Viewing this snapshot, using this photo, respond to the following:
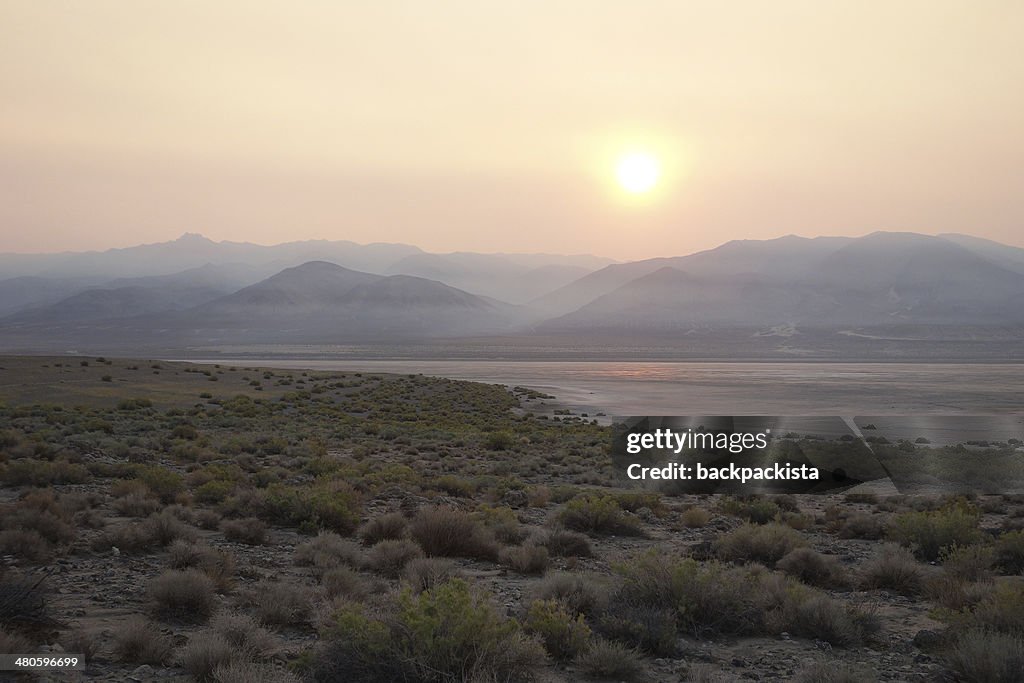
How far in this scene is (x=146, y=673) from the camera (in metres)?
6.16

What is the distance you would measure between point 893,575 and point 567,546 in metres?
Answer: 4.62

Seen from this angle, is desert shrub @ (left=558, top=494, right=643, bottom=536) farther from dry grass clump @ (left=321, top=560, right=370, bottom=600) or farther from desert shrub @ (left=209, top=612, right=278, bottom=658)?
desert shrub @ (left=209, top=612, right=278, bottom=658)

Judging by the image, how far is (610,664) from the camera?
6484 mm

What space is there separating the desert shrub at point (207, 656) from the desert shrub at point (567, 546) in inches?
233

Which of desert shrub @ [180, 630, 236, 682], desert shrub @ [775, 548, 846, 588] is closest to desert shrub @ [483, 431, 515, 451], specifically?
desert shrub @ [775, 548, 846, 588]

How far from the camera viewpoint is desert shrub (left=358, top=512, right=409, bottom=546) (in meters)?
11.4

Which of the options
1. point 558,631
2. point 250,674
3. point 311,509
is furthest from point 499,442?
point 250,674

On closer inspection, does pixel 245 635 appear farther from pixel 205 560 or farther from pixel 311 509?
pixel 311 509

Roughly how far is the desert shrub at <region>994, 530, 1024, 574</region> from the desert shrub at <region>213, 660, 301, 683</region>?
32.7 feet

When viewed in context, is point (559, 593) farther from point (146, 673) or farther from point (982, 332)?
point (982, 332)

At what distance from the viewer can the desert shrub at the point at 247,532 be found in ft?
36.3

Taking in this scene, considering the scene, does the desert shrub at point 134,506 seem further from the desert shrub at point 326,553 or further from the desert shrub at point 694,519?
the desert shrub at point 694,519

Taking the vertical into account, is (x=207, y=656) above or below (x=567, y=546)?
above

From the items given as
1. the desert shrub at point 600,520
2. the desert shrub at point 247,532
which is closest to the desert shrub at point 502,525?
the desert shrub at point 600,520
